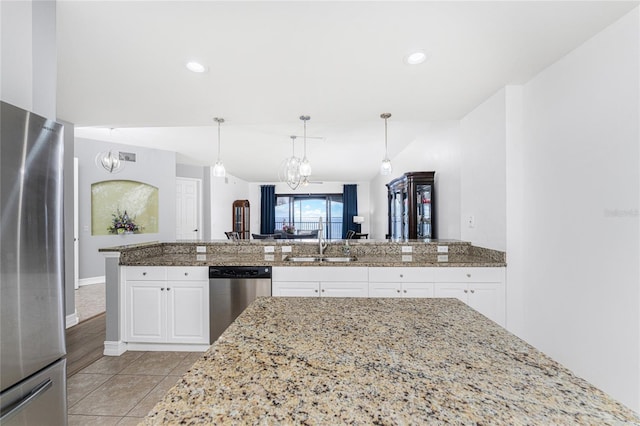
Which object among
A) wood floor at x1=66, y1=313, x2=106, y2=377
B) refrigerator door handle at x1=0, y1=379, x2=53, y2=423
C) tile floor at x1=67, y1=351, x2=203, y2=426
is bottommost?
tile floor at x1=67, y1=351, x2=203, y2=426

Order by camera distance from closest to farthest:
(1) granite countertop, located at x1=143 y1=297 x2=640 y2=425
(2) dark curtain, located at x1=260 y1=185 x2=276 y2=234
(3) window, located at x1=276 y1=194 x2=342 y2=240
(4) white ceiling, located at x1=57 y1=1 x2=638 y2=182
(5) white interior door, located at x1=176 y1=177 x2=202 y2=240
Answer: (1) granite countertop, located at x1=143 y1=297 x2=640 y2=425, (4) white ceiling, located at x1=57 y1=1 x2=638 y2=182, (5) white interior door, located at x1=176 y1=177 x2=202 y2=240, (2) dark curtain, located at x1=260 y1=185 x2=276 y2=234, (3) window, located at x1=276 y1=194 x2=342 y2=240

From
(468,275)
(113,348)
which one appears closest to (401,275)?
(468,275)

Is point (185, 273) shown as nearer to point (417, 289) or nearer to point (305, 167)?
point (305, 167)

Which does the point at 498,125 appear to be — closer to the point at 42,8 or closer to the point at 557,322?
the point at 557,322

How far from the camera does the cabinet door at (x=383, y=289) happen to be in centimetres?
257

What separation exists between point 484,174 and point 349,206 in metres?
7.71

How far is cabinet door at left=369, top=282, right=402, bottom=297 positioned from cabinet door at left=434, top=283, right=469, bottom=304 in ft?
1.11

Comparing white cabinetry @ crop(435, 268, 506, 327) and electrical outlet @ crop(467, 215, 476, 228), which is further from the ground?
electrical outlet @ crop(467, 215, 476, 228)

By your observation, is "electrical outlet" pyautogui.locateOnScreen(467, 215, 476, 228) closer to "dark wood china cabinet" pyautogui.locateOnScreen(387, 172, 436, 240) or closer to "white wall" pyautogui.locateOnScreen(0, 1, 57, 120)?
"dark wood china cabinet" pyautogui.locateOnScreen(387, 172, 436, 240)

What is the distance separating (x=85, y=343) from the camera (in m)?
2.92

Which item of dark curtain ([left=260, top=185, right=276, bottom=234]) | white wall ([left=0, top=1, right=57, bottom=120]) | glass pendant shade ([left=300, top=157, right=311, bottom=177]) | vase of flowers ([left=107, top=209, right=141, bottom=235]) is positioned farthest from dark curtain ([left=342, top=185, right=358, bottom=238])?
white wall ([left=0, top=1, right=57, bottom=120])

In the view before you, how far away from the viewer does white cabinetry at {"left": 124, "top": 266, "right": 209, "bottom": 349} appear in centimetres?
264

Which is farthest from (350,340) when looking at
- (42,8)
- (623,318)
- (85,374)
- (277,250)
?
(85,374)

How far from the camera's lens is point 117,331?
8.79ft
